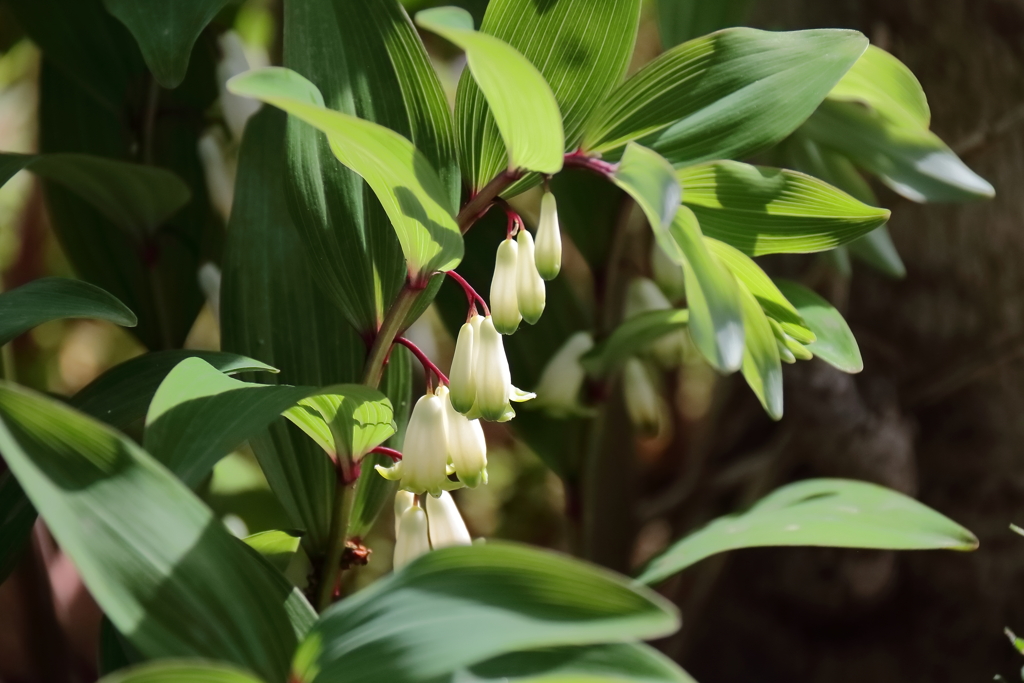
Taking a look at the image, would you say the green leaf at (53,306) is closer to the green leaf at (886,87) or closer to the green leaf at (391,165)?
the green leaf at (391,165)

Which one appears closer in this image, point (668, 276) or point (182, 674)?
point (182, 674)

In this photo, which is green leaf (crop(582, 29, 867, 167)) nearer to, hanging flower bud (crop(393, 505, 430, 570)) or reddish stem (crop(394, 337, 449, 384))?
reddish stem (crop(394, 337, 449, 384))

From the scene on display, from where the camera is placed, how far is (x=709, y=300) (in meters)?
0.42

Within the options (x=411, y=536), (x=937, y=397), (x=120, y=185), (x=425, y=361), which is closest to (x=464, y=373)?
(x=425, y=361)

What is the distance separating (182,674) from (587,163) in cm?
39

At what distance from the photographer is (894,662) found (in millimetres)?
1240

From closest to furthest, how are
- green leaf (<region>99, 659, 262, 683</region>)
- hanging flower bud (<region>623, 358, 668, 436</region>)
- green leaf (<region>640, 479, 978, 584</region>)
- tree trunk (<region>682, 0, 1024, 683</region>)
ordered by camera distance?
green leaf (<region>99, 659, 262, 683</region>)
green leaf (<region>640, 479, 978, 584</region>)
hanging flower bud (<region>623, 358, 668, 436</region>)
tree trunk (<region>682, 0, 1024, 683</region>)

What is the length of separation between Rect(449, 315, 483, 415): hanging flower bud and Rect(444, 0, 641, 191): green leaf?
118 mm

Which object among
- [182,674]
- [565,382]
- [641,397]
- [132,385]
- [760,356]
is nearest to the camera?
[182,674]

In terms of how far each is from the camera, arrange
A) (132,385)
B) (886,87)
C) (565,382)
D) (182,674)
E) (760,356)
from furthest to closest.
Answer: (565,382) < (886,87) < (132,385) < (760,356) < (182,674)

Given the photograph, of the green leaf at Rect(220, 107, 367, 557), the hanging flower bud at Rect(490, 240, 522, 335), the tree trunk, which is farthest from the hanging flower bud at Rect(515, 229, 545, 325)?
the tree trunk

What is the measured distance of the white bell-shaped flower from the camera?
532 mm

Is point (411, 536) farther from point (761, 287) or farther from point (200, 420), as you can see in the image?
point (761, 287)

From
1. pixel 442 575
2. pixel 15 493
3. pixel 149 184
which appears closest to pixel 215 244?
pixel 149 184
